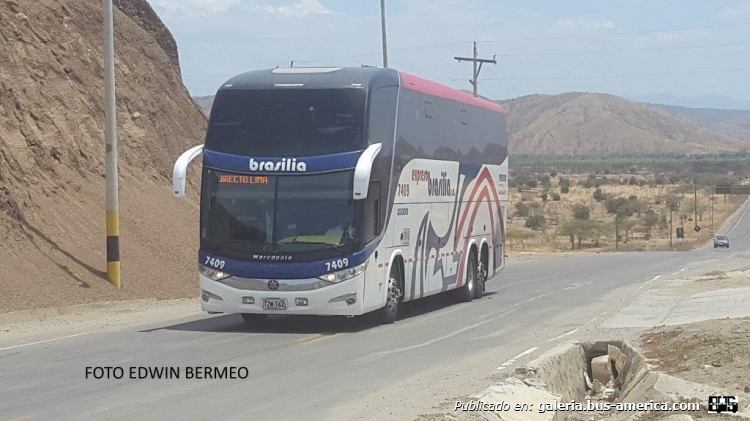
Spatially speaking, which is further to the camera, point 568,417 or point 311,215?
→ point 311,215

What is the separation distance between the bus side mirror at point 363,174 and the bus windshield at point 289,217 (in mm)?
377

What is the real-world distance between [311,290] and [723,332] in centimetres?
617

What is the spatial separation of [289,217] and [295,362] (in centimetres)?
365

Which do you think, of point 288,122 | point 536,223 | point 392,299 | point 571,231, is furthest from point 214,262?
point 536,223

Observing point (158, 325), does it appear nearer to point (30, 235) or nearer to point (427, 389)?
point (30, 235)

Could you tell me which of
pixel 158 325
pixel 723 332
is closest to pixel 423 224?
pixel 158 325

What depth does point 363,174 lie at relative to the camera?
17.3m

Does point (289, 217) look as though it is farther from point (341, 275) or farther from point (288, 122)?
point (288, 122)

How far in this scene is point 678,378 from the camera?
41.7 ft

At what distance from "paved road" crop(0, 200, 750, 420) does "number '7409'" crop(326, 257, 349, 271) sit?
1.10 m

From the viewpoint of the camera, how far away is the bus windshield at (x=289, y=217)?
17859 millimetres

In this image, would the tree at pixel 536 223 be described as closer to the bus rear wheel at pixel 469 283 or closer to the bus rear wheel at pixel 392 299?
the bus rear wheel at pixel 469 283

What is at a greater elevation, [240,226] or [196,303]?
[240,226]

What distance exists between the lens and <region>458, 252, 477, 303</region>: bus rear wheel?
2505 centimetres
